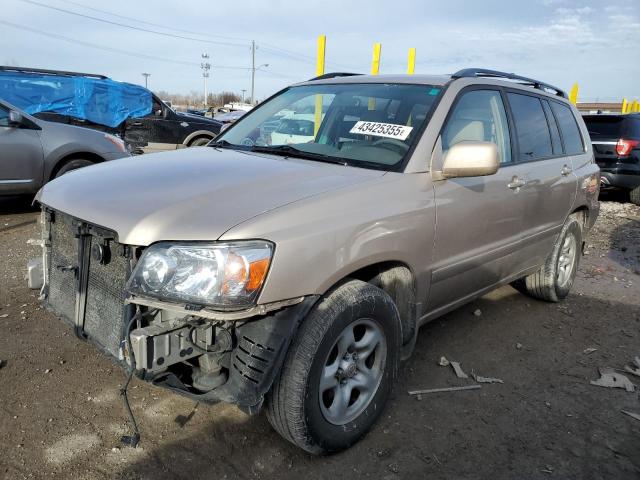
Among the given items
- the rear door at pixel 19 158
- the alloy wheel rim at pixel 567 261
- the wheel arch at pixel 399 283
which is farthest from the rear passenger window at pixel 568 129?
the rear door at pixel 19 158

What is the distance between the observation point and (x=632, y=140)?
9.51 metres

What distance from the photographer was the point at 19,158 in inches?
256

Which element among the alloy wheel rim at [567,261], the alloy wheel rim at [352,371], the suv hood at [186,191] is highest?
the suv hood at [186,191]

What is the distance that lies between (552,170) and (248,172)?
259 cm

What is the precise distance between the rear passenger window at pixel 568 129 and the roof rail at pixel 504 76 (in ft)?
0.55

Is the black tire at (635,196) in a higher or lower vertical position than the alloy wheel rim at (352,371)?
higher

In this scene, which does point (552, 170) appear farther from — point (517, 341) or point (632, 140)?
point (632, 140)

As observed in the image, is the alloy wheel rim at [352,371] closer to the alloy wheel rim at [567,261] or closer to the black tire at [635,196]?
the alloy wheel rim at [567,261]

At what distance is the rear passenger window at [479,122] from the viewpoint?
10.2 ft

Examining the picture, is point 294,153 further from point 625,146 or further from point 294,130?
point 625,146

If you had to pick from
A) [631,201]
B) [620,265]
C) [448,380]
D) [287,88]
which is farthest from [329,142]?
[631,201]

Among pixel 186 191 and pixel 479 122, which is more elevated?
pixel 479 122

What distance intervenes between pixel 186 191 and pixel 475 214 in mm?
1728

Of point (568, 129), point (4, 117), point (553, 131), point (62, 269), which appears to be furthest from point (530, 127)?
point (4, 117)
